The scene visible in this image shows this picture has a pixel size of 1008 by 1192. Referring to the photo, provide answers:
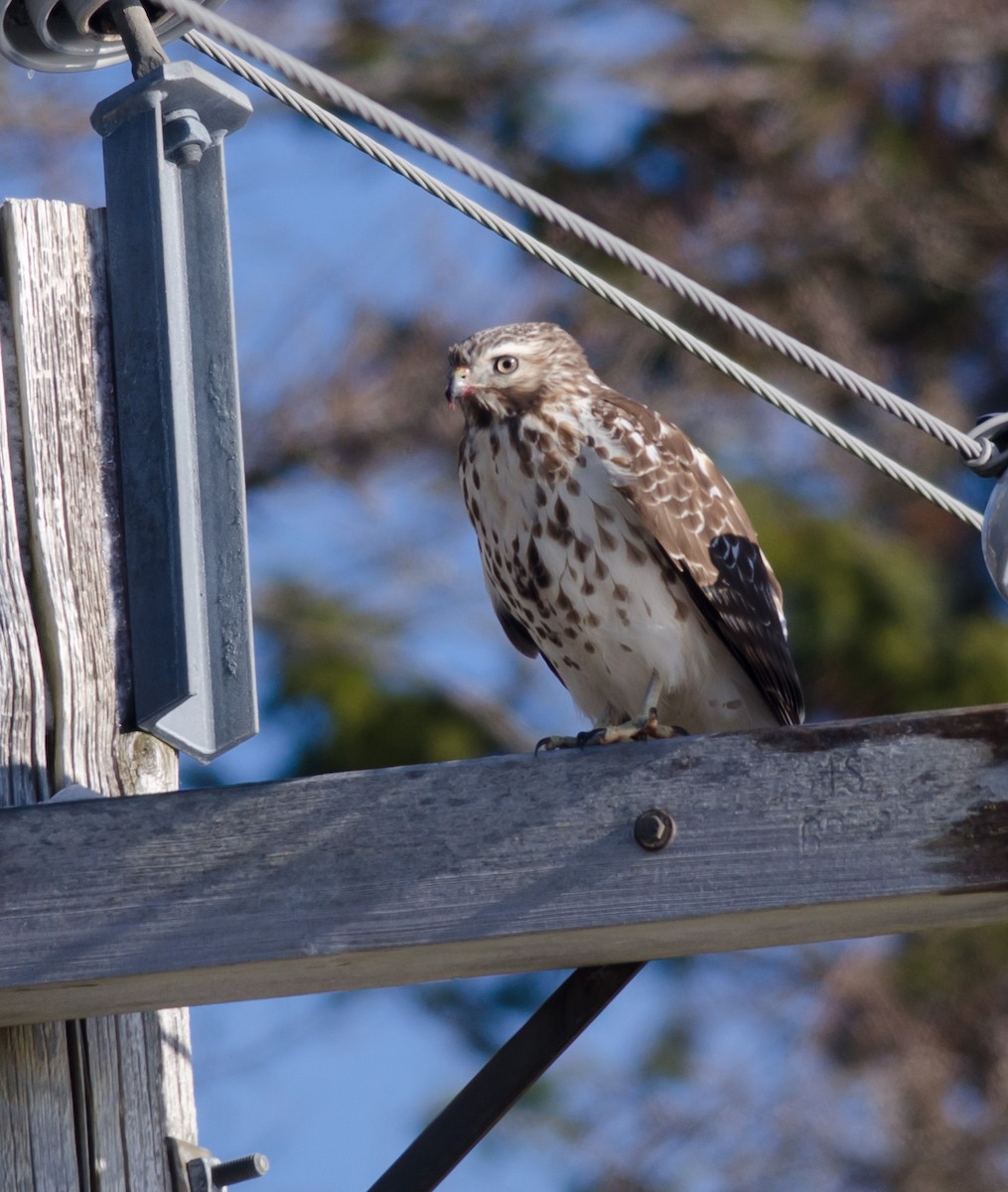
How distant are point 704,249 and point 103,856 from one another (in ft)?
28.7

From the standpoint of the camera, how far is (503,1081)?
2.64 metres

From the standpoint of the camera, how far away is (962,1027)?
33.8ft

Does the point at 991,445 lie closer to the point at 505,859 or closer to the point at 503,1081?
the point at 505,859

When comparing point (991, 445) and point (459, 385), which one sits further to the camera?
point (459, 385)

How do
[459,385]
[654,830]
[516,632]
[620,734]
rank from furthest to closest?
[516,632] < [459,385] < [620,734] < [654,830]

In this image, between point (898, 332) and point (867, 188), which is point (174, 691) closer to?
point (867, 188)

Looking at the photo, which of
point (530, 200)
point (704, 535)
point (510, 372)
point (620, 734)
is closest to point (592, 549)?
point (704, 535)

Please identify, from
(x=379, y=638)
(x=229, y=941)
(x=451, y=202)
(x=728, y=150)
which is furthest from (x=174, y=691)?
(x=728, y=150)

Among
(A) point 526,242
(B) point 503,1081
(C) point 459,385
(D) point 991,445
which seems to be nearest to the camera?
(B) point 503,1081

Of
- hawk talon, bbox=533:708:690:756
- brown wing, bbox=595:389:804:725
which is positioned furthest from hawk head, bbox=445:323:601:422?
hawk talon, bbox=533:708:690:756

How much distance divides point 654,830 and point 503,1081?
1.51 feet

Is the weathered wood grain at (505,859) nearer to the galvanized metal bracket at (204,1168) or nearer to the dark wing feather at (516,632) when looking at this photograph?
the galvanized metal bracket at (204,1168)

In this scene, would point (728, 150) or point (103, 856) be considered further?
point (728, 150)

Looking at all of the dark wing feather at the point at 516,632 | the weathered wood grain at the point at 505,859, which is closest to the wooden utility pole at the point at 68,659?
the weathered wood grain at the point at 505,859
